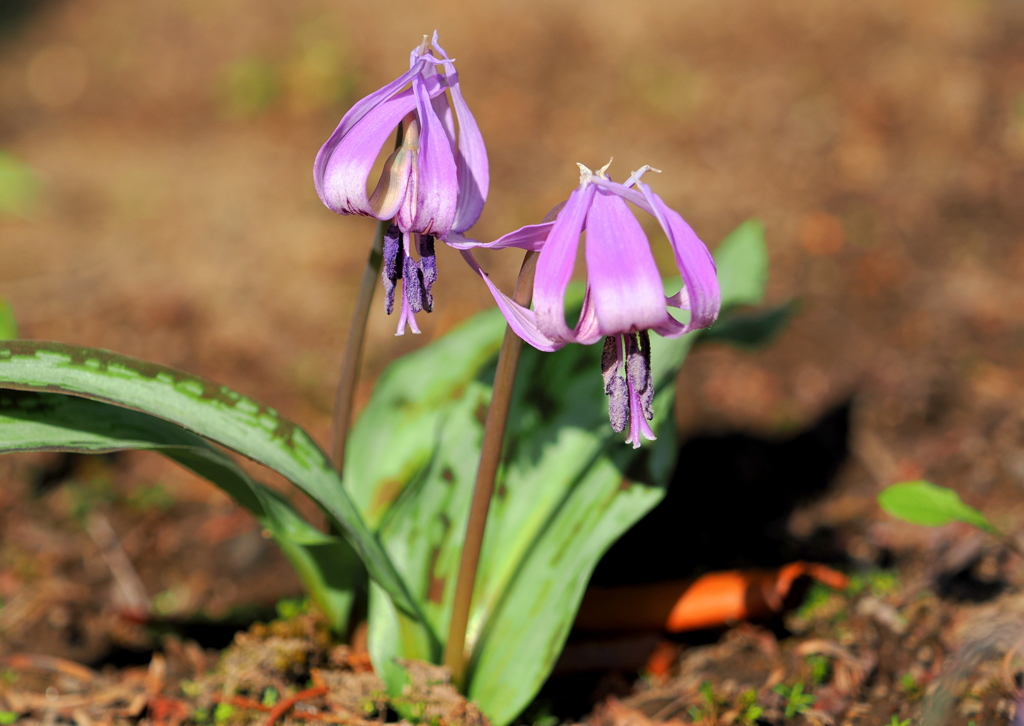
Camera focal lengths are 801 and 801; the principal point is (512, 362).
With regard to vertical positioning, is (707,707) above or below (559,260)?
below

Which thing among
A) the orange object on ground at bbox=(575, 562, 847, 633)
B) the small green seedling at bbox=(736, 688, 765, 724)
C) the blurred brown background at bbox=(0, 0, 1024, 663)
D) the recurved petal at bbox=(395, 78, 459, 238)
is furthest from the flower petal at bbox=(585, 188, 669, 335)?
the blurred brown background at bbox=(0, 0, 1024, 663)

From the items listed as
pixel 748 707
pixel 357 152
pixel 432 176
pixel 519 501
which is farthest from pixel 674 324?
pixel 748 707

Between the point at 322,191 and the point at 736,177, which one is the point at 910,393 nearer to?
the point at 736,177

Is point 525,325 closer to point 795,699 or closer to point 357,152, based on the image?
point 357,152

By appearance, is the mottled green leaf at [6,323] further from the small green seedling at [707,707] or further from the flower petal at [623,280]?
the small green seedling at [707,707]

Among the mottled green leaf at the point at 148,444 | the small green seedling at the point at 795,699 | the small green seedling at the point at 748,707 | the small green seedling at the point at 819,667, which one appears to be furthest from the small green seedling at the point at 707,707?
the mottled green leaf at the point at 148,444

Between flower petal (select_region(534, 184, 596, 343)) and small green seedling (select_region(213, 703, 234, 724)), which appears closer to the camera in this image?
flower petal (select_region(534, 184, 596, 343))

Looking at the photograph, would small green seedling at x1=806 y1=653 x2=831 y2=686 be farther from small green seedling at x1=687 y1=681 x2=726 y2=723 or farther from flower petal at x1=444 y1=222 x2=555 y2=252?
flower petal at x1=444 y1=222 x2=555 y2=252
